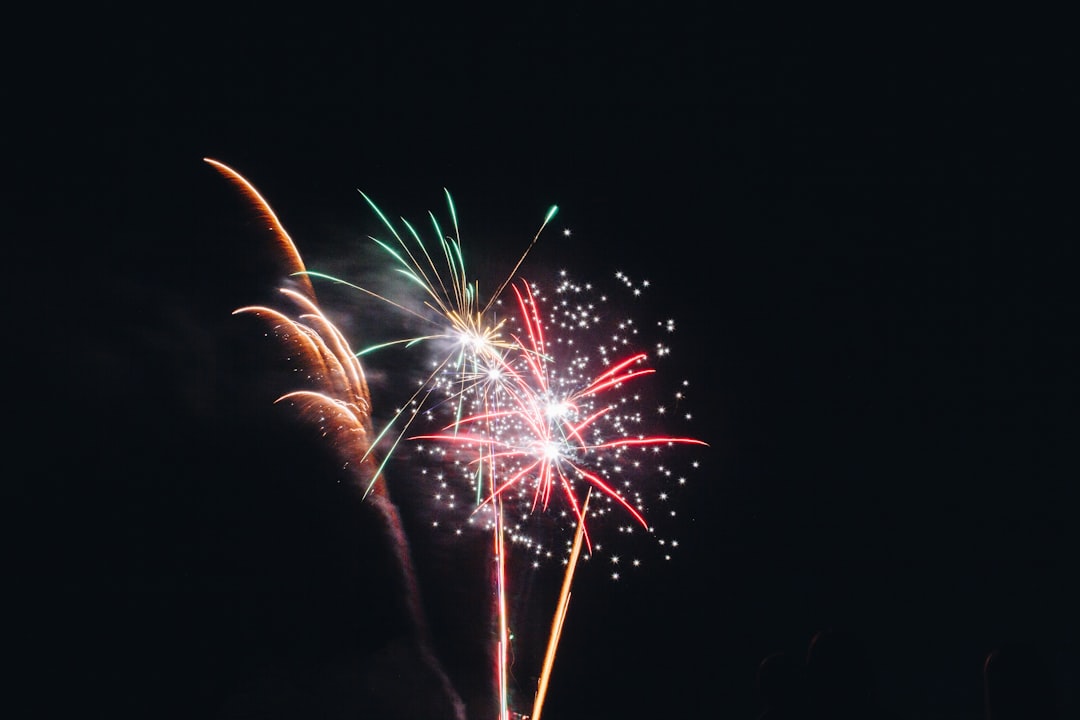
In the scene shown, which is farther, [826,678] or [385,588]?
[385,588]

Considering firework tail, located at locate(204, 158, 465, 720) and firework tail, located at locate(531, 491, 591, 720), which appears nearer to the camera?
firework tail, located at locate(204, 158, 465, 720)

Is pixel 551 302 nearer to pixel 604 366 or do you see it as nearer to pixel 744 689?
pixel 604 366

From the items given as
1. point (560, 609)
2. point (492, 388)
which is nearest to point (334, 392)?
point (492, 388)

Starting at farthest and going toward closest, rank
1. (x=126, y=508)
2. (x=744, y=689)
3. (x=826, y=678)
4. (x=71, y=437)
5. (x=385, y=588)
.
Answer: (x=744, y=689) → (x=385, y=588) → (x=126, y=508) → (x=71, y=437) → (x=826, y=678)

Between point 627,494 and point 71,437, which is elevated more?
point 627,494

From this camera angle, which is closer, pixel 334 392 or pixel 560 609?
pixel 334 392

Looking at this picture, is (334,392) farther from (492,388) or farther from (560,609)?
(560,609)

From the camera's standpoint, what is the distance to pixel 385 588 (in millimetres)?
9336

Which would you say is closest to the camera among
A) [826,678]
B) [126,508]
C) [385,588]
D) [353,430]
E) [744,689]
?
[826,678]

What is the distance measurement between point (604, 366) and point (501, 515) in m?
2.77

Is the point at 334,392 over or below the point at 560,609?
over

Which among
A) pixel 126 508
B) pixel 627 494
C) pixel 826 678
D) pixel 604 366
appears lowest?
pixel 826 678

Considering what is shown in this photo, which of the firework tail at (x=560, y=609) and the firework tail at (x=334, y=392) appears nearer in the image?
the firework tail at (x=334, y=392)

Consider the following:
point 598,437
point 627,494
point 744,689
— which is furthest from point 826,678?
point 744,689
